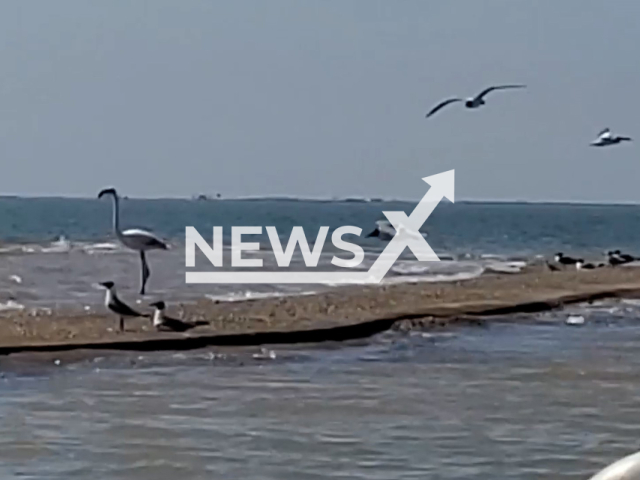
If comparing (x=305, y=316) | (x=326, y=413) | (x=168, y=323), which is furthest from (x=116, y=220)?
(x=326, y=413)

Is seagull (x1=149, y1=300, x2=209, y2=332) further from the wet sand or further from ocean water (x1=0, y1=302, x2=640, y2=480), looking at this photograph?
ocean water (x1=0, y1=302, x2=640, y2=480)

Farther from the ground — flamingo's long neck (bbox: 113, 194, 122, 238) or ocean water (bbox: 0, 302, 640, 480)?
flamingo's long neck (bbox: 113, 194, 122, 238)

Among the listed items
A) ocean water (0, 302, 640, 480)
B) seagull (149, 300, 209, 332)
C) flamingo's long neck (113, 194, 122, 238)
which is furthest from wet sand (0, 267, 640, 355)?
flamingo's long neck (113, 194, 122, 238)

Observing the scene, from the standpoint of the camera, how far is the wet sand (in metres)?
14.0

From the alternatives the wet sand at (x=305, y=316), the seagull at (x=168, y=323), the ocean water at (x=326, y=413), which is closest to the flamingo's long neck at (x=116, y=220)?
the wet sand at (x=305, y=316)

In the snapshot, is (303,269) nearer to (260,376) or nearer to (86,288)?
(86,288)

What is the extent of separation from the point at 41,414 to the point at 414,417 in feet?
9.46

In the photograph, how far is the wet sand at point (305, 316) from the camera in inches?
553

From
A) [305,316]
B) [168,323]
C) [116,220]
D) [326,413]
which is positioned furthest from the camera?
[116,220]

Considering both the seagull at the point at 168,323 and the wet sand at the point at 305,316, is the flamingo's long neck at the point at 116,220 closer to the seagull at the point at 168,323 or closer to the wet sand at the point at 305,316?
the wet sand at the point at 305,316

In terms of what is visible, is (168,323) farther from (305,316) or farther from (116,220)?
(116,220)

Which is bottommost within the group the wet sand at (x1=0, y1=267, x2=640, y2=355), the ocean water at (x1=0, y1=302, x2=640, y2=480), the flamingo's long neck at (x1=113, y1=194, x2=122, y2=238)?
the ocean water at (x1=0, y1=302, x2=640, y2=480)

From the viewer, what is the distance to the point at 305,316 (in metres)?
17.0

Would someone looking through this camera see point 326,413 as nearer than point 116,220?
Yes
